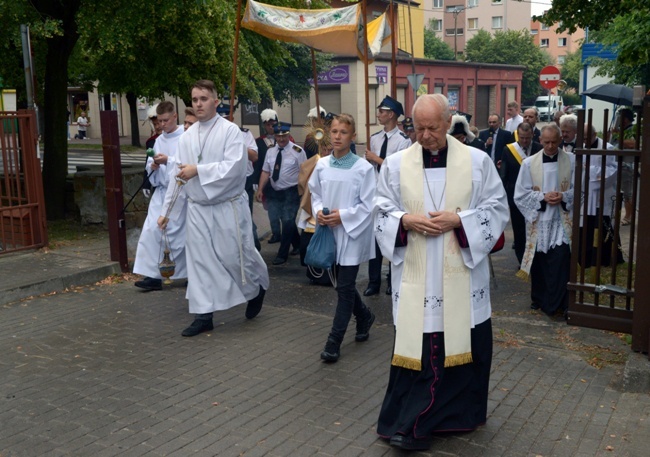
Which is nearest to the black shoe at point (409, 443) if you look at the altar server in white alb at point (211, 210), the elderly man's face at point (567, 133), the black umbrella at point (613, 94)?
the altar server in white alb at point (211, 210)

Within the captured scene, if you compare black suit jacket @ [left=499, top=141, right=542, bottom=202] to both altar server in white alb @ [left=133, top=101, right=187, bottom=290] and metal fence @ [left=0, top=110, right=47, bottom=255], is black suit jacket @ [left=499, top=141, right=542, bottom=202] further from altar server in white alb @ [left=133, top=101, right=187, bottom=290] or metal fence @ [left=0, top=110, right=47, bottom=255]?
metal fence @ [left=0, top=110, right=47, bottom=255]

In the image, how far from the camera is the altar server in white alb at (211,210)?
6.79 m

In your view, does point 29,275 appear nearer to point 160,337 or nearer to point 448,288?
point 160,337

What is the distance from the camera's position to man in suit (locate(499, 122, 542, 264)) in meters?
8.88

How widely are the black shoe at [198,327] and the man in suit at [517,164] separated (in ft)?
12.7

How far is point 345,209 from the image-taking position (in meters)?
6.17

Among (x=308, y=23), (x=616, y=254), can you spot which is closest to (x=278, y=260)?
(x=308, y=23)

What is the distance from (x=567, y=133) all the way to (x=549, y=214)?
3.82ft

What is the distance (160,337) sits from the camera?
22.1 ft

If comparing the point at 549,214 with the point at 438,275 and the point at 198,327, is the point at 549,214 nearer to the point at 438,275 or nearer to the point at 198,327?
the point at 438,275

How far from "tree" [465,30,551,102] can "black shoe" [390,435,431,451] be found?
213 feet

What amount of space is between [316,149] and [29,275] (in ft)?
12.8

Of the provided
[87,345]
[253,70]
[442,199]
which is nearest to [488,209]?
[442,199]

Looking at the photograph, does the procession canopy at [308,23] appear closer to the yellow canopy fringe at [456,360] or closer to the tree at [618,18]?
the tree at [618,18]
